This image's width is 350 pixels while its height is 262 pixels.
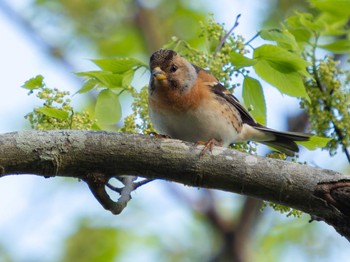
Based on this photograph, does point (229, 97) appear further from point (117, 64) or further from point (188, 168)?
point (188, 168)

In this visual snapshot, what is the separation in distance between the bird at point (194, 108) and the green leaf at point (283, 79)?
52 cm

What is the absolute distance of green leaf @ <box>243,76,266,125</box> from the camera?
15.3 ft

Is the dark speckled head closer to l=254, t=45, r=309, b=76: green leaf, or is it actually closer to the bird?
the bird

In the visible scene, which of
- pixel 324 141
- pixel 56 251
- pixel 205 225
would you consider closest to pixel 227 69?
pixel 324 141

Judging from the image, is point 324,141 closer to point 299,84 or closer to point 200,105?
point 299,84

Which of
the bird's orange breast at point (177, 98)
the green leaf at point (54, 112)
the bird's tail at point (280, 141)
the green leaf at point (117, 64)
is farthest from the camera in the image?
the bird's tail at point (280, 141)

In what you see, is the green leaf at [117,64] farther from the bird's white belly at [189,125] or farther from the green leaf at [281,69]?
the green leaf at [281,69]

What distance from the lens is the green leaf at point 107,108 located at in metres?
4.58

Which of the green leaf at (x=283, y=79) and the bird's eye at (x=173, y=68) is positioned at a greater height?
the bird's eye at (x=173, y=68)

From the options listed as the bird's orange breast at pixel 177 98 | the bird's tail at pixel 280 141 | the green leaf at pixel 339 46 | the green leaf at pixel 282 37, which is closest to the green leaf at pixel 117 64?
the bird's orange breast at pixel 177 98

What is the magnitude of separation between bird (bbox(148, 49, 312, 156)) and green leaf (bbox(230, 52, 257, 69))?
0.46 metres

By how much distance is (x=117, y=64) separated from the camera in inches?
185

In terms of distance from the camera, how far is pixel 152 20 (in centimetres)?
1044

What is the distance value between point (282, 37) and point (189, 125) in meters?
1.02
